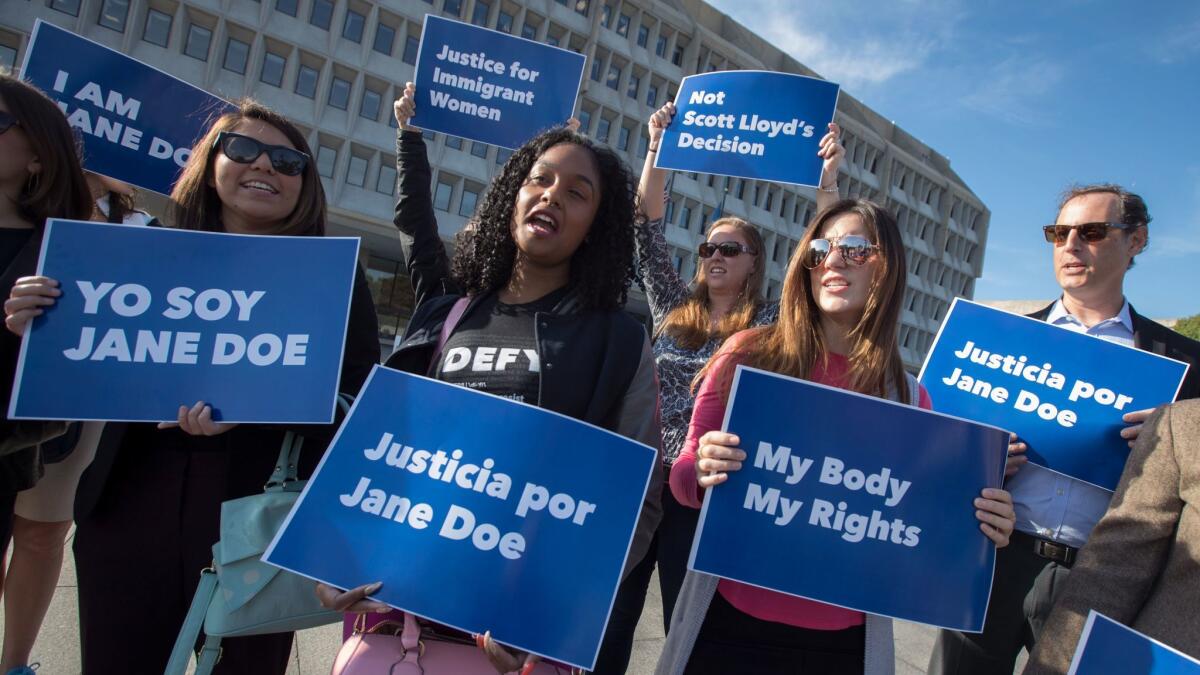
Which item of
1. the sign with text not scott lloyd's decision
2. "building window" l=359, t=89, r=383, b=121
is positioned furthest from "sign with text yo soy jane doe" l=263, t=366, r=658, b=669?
"building window" l=359, t=89, r=383, b=121

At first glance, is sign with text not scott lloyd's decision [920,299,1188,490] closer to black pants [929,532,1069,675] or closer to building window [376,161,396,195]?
black pants [929,532,1069,675]

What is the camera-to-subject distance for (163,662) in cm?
175

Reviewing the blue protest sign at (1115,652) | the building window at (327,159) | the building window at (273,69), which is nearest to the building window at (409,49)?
the building window at (273,69)

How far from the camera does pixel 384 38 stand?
2622cm

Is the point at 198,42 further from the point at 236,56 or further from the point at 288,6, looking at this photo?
the point at 288,6

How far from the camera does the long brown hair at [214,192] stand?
6.68 ft

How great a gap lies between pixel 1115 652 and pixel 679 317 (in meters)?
2.06

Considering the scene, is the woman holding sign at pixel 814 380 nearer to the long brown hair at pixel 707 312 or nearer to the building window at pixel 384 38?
the long brown hair at pixel 707 312

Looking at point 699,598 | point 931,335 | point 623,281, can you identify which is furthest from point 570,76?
point 931,335

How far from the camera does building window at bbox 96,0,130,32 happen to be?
853 inches

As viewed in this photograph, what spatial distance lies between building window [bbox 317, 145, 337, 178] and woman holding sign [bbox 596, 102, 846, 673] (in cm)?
2402

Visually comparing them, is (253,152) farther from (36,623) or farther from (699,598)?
(36,623)

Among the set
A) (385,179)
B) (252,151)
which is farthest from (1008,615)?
(385,179)

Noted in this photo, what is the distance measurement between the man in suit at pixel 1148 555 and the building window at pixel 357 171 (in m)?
26.5
